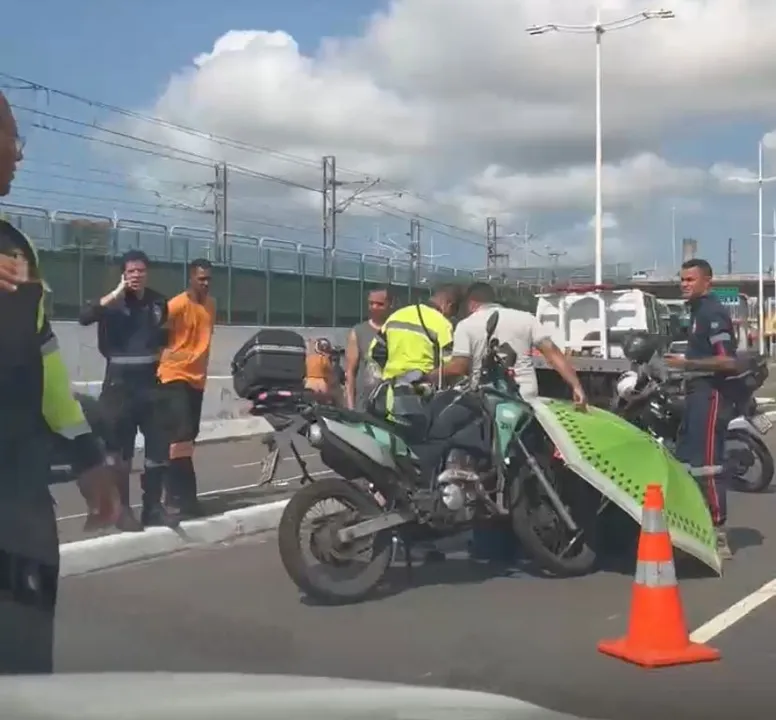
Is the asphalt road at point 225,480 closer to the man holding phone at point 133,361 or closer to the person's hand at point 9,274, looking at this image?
the man holding phone at point 133,361

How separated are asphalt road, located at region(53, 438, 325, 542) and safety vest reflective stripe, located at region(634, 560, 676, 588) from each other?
2.66 meters

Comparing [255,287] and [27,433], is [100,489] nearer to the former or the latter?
[27,433]

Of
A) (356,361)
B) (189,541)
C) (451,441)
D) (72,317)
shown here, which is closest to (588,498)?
(451,441)

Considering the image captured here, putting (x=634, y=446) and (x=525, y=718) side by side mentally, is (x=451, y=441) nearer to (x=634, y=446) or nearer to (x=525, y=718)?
(x=634, y=446)

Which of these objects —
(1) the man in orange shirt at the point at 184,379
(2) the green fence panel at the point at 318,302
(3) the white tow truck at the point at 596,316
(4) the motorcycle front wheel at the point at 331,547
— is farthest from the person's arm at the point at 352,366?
(2) the green fence panel at the point at 318,302

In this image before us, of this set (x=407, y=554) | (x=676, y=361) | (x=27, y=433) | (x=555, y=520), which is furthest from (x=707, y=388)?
(x=27, y=433)

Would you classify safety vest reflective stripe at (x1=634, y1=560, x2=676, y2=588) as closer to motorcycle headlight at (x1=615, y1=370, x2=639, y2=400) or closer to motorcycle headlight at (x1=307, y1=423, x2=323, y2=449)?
motorcycle headlight at (x1=307, y1=423, x2=323, y2=449)

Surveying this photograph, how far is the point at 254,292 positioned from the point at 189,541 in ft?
61.2

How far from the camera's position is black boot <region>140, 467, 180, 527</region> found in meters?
8.48

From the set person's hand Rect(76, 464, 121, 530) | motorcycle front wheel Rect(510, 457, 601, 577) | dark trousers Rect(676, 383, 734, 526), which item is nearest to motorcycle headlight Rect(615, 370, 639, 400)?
dark trousers Rect(676, 383, 734, 526)

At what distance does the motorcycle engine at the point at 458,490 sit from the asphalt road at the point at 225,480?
3.78 feet

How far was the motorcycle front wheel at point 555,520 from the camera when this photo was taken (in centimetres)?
716

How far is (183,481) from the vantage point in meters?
8.95

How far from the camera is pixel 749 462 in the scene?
1116cm
